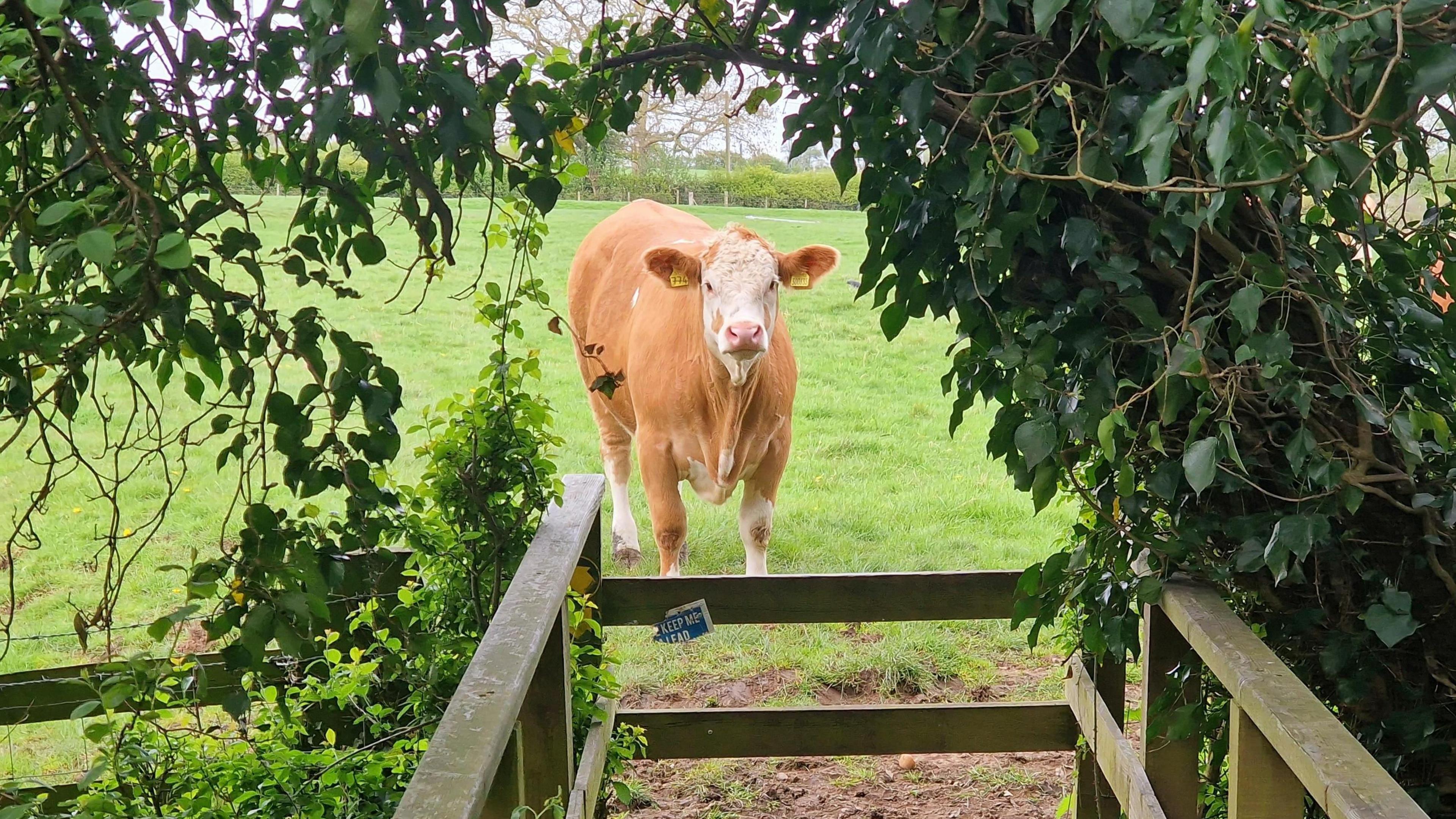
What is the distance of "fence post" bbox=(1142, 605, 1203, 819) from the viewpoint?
84.8 inches

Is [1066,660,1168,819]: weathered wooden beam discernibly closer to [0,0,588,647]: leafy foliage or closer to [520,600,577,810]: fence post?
[520,600,577,810]: fence post

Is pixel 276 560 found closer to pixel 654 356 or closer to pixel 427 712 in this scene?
pixel 427 712

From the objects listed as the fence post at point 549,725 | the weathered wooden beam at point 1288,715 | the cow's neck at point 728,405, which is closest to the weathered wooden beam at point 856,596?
the fence post at point 549,725

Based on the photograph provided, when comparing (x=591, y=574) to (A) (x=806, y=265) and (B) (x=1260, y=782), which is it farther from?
(A) (x=806, y=265)

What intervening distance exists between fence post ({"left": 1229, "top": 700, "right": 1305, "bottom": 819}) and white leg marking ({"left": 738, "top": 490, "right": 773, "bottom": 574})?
3.69m

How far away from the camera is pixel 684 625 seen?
3174 mm

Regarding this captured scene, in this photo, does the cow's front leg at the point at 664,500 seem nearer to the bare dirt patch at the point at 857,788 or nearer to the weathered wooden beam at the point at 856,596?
the bare dirt patch at the point at 857,788

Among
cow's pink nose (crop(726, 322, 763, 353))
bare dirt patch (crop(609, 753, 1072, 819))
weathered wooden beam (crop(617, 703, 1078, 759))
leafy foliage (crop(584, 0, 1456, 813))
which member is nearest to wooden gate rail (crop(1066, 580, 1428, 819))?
leafy foliage (crop(584, 0, 1456, 813))

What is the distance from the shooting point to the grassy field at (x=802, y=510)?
471cm

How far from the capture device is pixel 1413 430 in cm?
153

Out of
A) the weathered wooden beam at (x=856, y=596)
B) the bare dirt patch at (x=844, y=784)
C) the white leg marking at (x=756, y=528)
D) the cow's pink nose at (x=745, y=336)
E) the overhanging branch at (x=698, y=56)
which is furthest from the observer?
the white leg marking at (x=756, y=528)

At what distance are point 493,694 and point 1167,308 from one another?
1.16 m

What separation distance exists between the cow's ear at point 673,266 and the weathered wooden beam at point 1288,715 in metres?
3.12

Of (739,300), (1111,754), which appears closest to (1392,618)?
(1111,754)
